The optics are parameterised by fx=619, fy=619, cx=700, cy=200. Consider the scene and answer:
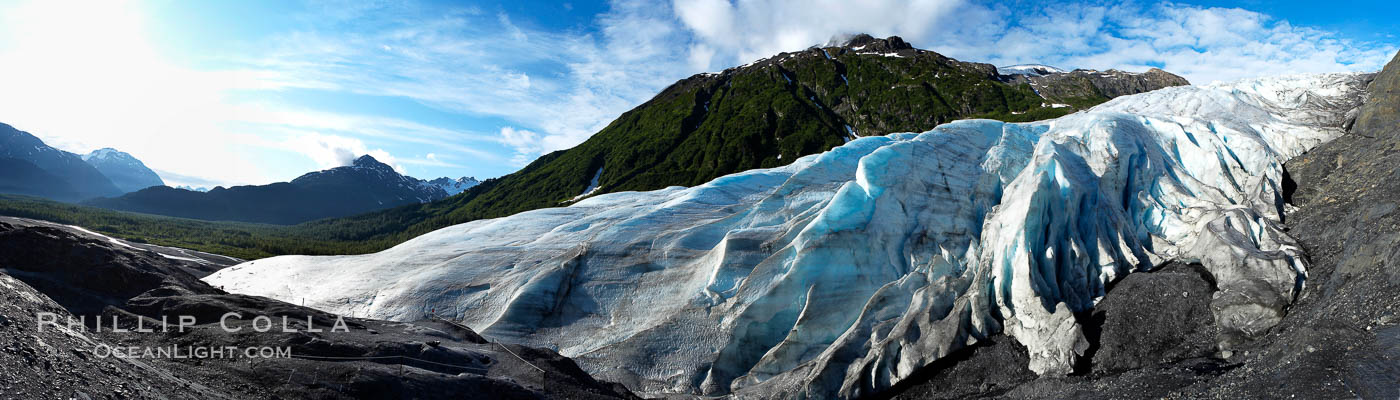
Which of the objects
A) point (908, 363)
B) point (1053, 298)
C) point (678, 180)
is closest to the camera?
point (908, 363)

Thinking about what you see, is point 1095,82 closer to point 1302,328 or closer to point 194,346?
point 1302,328

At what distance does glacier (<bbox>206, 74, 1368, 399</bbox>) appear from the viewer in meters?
25.1

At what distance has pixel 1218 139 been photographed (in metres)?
34.0

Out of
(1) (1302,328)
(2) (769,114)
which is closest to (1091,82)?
(2) (769,114)

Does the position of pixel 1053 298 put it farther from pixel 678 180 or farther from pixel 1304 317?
pixel 678 180

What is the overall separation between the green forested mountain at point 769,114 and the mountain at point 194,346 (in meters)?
105

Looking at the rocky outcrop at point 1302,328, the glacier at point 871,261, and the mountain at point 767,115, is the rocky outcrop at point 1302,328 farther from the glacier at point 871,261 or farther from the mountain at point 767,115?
the mountain at point 767,115

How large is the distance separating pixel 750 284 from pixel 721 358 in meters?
3.92

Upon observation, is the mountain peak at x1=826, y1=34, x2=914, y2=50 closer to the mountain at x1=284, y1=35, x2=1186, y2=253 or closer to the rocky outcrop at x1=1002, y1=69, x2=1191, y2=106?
the mountain at x1=284, y1=35, x2=1186, y2=253

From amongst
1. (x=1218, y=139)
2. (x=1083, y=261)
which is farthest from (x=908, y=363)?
(x=1218, y=139)

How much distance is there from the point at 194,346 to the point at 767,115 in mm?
133994

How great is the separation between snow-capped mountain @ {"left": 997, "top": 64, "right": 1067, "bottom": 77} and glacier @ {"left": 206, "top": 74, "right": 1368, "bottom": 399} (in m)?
138

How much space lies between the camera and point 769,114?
147 metres

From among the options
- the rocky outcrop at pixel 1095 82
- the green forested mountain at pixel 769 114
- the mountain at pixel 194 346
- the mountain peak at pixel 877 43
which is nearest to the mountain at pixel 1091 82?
the rocky outcrop at pixel 1095 82
